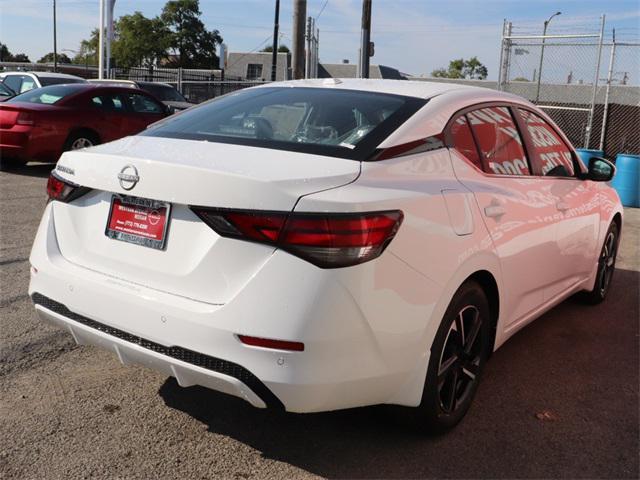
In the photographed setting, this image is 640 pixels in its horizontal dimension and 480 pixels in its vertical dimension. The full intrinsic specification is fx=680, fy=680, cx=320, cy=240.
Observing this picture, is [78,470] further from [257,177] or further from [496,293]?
[496,293]

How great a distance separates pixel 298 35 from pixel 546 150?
36.5ft

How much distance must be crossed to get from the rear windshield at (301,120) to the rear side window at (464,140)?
0.74 feet

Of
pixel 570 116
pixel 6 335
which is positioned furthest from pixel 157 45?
pixel 6 335

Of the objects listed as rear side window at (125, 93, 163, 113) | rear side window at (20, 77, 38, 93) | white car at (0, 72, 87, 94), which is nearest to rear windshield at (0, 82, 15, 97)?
white car at (0, 72, 87, 94)

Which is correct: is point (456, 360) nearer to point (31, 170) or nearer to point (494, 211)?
point (494, 211)

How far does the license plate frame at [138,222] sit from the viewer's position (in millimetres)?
2676

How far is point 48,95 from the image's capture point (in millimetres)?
11086

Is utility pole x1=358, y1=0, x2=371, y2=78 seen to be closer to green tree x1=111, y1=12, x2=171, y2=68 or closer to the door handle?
the door handle

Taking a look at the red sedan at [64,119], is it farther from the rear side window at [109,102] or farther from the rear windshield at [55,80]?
the rear windshield at [55,80]

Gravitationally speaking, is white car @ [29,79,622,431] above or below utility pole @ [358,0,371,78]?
below

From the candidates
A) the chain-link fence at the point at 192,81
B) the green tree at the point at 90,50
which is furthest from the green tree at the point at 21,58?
the chain-link fence at the point at 192,81

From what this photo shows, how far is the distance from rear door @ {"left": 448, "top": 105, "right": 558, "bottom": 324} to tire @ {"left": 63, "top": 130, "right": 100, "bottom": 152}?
334 inches

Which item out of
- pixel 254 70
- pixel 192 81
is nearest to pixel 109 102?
pixel 192 81

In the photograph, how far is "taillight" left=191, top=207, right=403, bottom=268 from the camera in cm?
244
